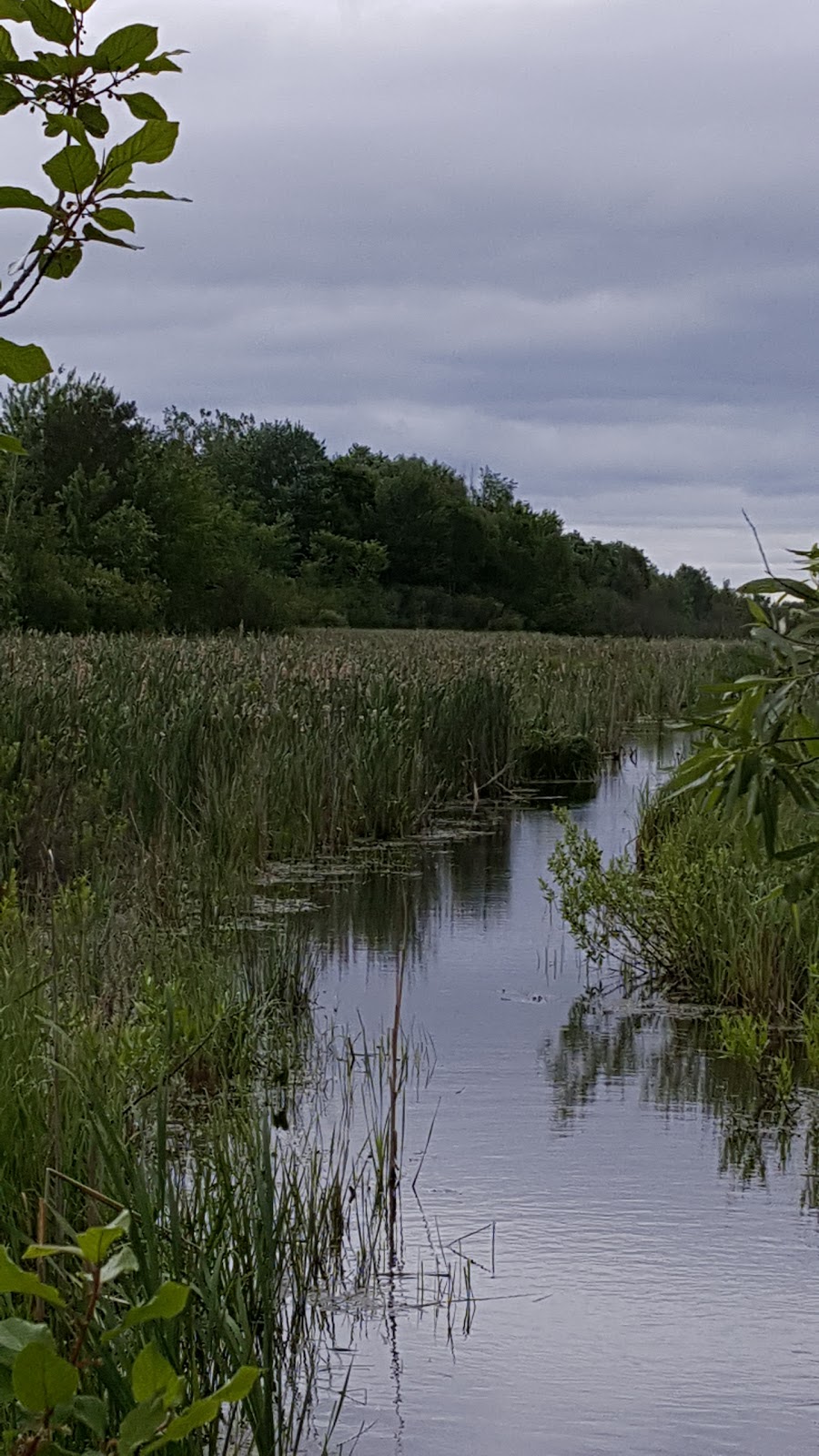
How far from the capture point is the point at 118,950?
513 cm

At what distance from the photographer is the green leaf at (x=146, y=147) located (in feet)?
4.09

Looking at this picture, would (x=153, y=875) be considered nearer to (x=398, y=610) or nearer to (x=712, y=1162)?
(x=712, y=1162)

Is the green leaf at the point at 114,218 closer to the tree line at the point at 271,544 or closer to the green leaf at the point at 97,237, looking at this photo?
the green leaf at the point at 97,237

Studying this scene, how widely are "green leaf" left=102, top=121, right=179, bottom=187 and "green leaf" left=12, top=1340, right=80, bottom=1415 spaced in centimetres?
86

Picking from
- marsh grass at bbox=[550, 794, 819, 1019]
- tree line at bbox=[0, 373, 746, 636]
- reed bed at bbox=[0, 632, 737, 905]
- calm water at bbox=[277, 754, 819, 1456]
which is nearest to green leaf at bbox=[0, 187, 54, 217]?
calm water at bbox=[277, 754, 819, 1456]

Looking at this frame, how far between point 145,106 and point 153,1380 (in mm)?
937

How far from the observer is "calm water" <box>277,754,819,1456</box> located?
9.68ft

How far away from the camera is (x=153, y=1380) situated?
3.62 ft

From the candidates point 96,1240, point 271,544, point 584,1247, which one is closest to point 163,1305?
point 96,1240

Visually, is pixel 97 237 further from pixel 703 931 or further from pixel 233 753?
pixel 233 753

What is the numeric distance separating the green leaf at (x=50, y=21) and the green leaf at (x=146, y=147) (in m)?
0.08

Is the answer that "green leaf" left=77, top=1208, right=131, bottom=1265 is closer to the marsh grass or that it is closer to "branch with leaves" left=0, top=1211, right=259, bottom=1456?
"branch with leaves" left=0, top=1211, right=259, bottom=1456

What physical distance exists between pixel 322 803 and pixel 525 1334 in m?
6.18

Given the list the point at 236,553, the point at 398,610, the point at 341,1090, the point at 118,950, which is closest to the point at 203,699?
the point at 118,950
